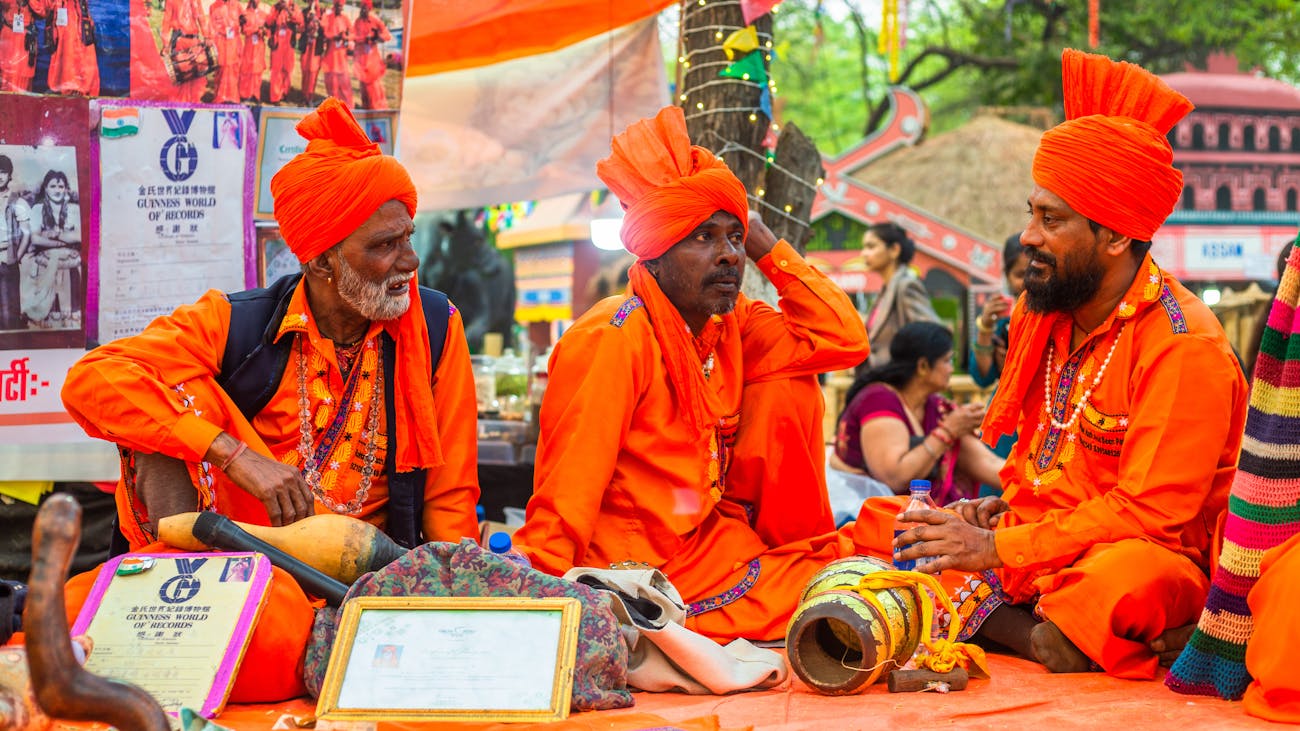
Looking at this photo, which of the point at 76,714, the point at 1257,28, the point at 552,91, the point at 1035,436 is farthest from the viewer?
the point at 1257,28

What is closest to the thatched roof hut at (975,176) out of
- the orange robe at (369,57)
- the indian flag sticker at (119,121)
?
the orange robe at (369,57)

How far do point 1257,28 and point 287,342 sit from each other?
831 inches

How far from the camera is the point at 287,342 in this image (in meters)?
4.44

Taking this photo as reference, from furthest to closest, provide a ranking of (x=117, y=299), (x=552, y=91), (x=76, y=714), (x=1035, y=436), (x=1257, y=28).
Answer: (x=1257, y=28) → (x=552, y=91) → (x=117, y=299) → (x=1035, y=436) → (x=76, y=714)

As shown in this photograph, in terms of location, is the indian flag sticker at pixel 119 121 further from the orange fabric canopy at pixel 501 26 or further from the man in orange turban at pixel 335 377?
the orange fabric canopy at pixel 501 26

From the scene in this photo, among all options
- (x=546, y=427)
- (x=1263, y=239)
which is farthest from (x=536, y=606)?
(x=1263, y=239)

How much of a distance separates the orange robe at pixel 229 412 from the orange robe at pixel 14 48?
137 centimetres

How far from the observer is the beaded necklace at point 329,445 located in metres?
4.40

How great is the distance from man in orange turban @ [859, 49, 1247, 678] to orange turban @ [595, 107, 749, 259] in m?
1.10

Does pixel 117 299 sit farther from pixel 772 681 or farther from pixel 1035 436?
pixel 1035 436

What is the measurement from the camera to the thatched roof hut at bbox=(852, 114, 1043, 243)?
2067cm

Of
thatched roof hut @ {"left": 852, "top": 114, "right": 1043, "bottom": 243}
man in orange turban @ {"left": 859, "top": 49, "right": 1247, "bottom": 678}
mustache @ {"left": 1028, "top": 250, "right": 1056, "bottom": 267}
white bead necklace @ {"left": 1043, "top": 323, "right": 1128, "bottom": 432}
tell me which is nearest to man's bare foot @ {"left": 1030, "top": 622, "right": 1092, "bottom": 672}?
man in orange turban @ {"left": 859, "top": 49, "right": 1247, "bottom": 678}

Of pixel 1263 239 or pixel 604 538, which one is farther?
pixel 1263 239

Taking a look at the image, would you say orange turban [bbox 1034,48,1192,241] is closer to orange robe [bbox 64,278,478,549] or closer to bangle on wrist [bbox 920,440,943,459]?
bangle on wrist [bbox 920,440,943,459]
